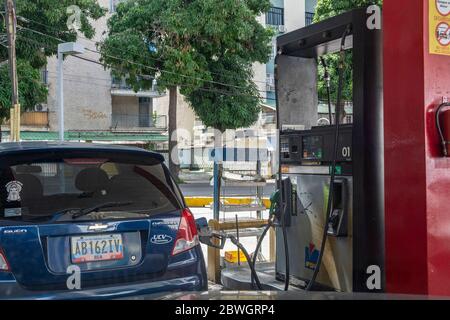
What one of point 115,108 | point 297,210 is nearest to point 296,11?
point 115,108

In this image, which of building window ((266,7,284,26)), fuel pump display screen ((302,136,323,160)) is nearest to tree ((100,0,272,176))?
building window ((266,7,284,26))

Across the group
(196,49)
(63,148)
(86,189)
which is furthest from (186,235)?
(196,49)

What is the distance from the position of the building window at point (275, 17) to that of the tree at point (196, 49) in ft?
37.6

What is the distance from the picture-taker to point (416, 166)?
3.48 meters

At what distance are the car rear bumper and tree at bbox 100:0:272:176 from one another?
1910cm

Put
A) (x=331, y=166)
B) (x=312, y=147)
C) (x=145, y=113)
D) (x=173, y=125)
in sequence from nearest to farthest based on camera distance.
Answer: (x=331, y=166)
(x=312, y=147)
(x=173, y=125)
(x=145, y=113)

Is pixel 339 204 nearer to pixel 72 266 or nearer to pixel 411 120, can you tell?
pixel 411 120

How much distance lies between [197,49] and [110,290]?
2054cm

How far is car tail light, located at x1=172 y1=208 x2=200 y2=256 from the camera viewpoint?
3627 mm

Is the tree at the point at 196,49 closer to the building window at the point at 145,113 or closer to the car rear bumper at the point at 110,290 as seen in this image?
the building window at the point at 145,113

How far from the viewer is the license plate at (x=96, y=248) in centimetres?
325

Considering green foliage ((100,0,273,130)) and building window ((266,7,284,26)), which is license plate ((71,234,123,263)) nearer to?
green foliage ((100,0,273,130))

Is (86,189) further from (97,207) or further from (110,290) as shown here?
(110,290)

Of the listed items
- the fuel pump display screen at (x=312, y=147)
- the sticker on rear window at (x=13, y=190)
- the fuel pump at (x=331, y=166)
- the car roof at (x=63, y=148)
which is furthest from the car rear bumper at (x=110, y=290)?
the fuel pump display screen at (x=312, y=147)
